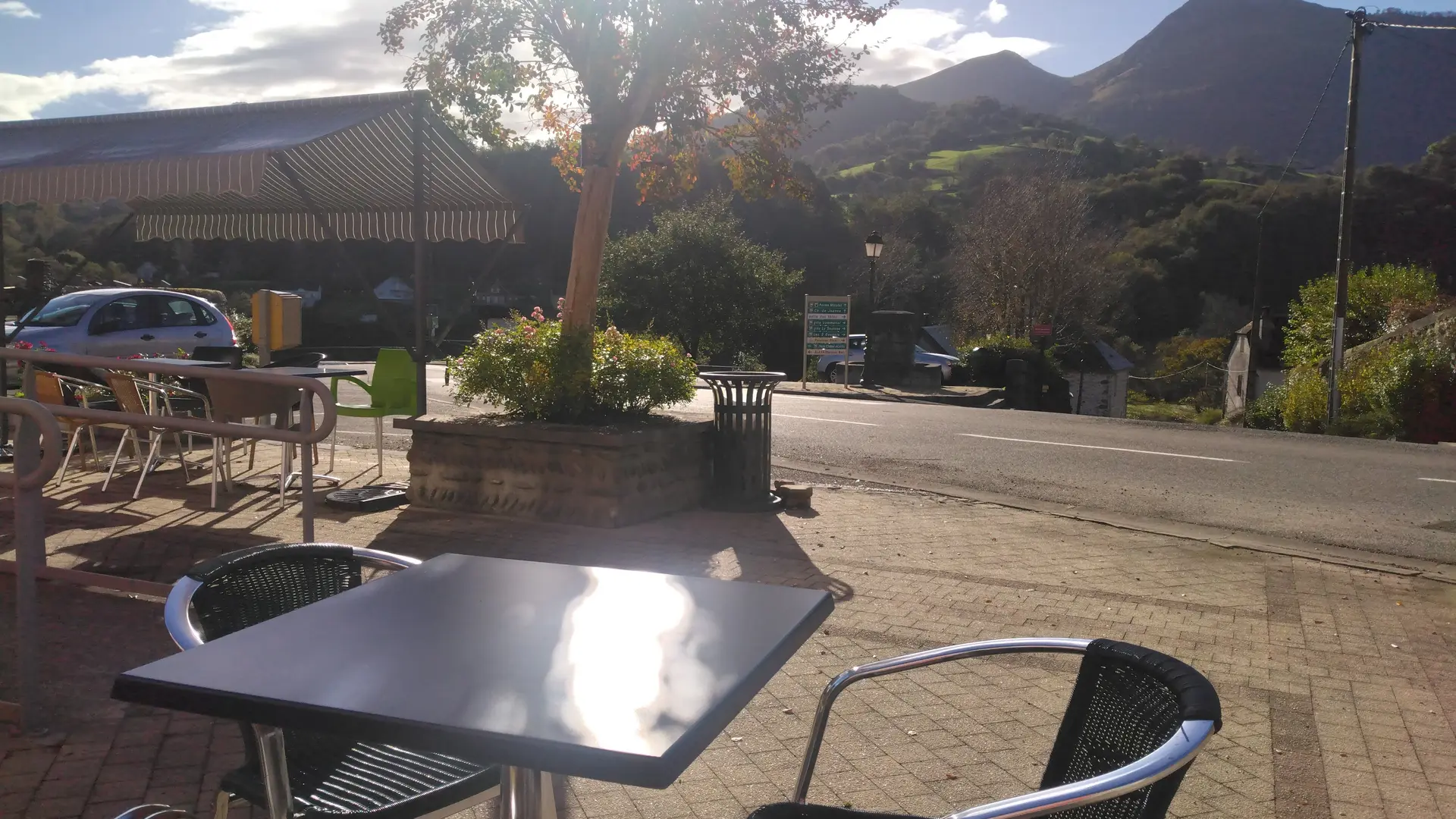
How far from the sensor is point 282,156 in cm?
818

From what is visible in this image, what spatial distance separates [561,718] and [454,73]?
7839 mm

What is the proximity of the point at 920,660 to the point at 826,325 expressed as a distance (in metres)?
21.5

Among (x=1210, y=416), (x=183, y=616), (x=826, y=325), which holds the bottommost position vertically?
(x=1210, y=416)

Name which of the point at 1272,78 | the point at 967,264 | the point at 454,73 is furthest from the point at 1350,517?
the point at 1272,78

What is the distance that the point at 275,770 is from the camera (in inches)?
76.4

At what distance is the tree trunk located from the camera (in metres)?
7.91

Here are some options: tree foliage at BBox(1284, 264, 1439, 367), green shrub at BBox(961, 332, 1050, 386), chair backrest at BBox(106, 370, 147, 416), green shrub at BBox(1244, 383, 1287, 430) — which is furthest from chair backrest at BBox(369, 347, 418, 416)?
tree foliage at BBox(1284, 264, 1439, 367)

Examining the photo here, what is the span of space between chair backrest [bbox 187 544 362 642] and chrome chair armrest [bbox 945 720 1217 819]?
61.2 inches

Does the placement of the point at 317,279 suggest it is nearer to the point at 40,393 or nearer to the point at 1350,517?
the point at 40,393

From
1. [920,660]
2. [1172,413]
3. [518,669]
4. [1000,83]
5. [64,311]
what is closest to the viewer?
[518,669]


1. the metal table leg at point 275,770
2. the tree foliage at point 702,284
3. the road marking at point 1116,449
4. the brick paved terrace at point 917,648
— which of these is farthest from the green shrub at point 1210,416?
the metal table leg at point 275,770

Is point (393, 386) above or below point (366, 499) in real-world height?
above

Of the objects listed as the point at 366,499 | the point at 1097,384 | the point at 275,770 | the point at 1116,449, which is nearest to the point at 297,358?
the point at 366,499

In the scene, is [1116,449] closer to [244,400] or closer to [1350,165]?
[244,400]
